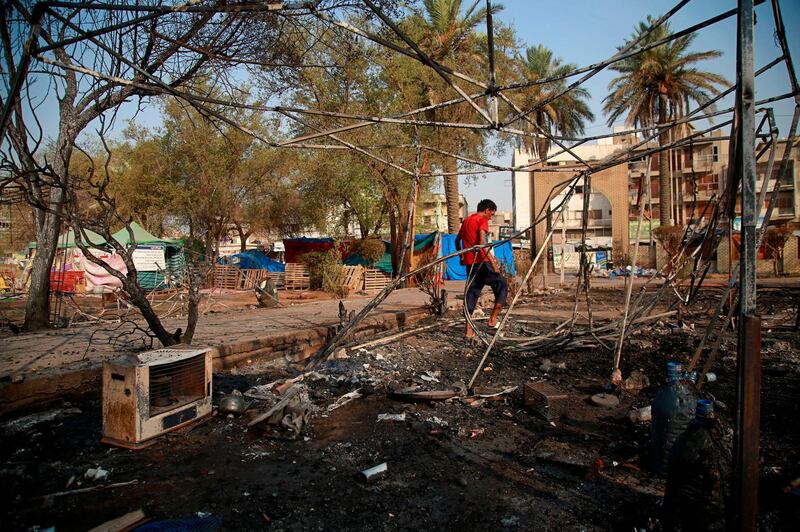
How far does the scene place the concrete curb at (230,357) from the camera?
4.22 metres

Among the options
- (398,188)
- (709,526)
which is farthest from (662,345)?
(398,188)

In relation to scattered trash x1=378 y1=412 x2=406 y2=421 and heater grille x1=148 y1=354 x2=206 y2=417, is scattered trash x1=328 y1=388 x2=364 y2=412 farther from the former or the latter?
heater grille x1=148 y1=354 x2=206 y2=417

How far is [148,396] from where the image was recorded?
10.5ft

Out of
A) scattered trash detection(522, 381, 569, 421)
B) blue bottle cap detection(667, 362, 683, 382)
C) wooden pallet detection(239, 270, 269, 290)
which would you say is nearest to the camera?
blue bottle cap detection(667, 362, 683, 382)

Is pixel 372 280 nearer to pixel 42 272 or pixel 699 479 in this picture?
pixel 42 272

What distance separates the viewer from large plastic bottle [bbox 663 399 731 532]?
206cm

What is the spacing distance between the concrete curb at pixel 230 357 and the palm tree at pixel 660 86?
72.5 ft

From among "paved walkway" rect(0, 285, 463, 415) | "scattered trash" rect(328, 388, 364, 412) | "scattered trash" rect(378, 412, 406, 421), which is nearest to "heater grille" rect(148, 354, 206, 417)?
"scattered trash" rect(328, 388, 364, 412)

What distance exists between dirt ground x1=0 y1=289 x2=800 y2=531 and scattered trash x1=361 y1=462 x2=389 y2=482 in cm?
5

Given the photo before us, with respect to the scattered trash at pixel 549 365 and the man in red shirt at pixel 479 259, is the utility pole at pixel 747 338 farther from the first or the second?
the man in red shirt at pixel 479 259

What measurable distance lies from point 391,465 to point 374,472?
24cm

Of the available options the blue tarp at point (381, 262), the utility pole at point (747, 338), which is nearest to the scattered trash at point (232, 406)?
the utility pole at point (747, 338)

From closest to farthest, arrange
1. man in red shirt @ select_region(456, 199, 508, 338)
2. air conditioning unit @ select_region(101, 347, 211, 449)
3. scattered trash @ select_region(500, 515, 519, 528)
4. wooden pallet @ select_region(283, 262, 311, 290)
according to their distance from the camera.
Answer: scattered trash @ select_region(500, 515, 519, 528) < air conditioning unit @ select_region(101, 347, 211, 449) < man in red shirt @ select_region(456, 199, 508, 338) < wooden pallet @ select_region(283, 262, 311, 290)

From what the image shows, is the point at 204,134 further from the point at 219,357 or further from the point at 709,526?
the point at 709,526
